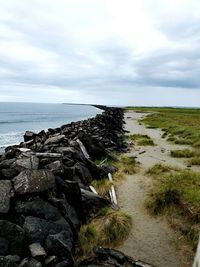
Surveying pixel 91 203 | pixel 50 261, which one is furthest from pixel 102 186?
pixel 50 261

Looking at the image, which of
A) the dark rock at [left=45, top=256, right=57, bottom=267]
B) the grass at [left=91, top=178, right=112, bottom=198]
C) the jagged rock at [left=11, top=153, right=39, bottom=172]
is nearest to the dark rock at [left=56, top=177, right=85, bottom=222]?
the jagged rock at [left=11, top=153, right=39, bottom=172]

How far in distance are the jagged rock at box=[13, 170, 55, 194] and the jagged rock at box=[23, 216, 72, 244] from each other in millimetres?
758

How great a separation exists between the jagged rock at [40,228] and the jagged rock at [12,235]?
252 millimetres

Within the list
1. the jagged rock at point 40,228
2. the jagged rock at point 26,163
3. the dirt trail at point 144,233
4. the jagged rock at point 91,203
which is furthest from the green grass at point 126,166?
A: the jagged rock at point 40,228

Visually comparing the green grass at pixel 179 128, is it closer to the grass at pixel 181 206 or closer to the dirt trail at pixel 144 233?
the dirt trail at pixel 144 233

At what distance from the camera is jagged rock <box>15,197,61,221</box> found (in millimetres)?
7699

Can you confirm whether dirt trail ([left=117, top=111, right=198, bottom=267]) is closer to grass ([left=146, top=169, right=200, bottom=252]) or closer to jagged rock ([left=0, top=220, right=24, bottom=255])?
grass ([left=146, top=169, right=200, bottom=252])

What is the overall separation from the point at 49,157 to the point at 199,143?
15.9 metres

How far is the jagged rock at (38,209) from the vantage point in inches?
303

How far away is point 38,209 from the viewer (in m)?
7.80

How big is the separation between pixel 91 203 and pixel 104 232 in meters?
1.56

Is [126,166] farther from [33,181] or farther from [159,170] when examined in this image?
[33,181]

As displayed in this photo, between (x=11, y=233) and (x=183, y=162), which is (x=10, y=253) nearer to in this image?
(x=11, y=233)

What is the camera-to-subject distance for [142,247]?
8.23 meters
